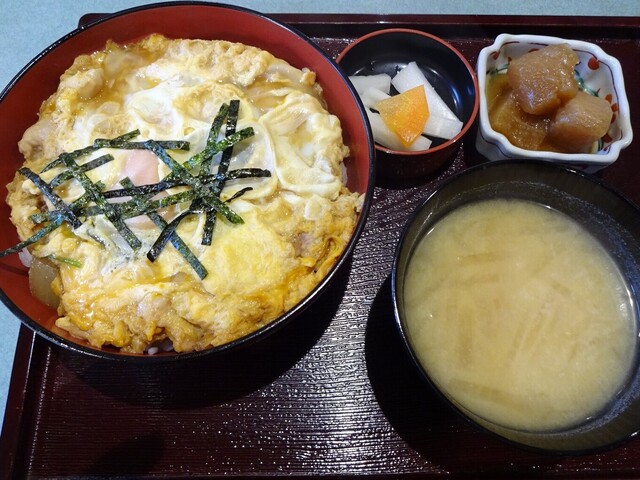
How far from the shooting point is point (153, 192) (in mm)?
1632

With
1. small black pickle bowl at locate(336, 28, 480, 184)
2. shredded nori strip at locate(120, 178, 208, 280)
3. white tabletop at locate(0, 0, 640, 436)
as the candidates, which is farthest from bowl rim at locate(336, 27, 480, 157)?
shredded nori strip at locate(120, 178, 208, 280)

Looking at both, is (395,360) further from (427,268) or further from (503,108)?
A: (503,108)

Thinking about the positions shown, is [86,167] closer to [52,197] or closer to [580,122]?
[52,197]

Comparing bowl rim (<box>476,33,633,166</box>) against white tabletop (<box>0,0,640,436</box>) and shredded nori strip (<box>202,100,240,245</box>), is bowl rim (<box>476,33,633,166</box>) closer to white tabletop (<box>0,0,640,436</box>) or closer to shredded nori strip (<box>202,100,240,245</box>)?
white tabletop (<box>0,0,640,436</box>)

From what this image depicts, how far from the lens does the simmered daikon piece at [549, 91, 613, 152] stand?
6.42 feet

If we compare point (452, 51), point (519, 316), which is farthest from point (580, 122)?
point (519, 316)

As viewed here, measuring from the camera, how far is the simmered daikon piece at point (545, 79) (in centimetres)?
199

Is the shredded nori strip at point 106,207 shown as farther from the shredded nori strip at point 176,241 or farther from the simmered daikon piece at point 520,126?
the simmered daikon piece at point 520,126

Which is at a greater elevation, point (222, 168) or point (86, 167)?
point (86, 167)

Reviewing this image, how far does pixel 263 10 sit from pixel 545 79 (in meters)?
1.42

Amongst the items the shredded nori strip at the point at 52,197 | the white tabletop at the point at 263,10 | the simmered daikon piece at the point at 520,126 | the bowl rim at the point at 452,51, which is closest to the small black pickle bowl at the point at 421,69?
the bowl rim at the point at 452,51

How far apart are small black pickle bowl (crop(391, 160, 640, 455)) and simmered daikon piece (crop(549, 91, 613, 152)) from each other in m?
0.38

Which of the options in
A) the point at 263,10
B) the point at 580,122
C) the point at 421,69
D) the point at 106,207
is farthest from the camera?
the point at 263,10

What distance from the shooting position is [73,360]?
1.84 metres
